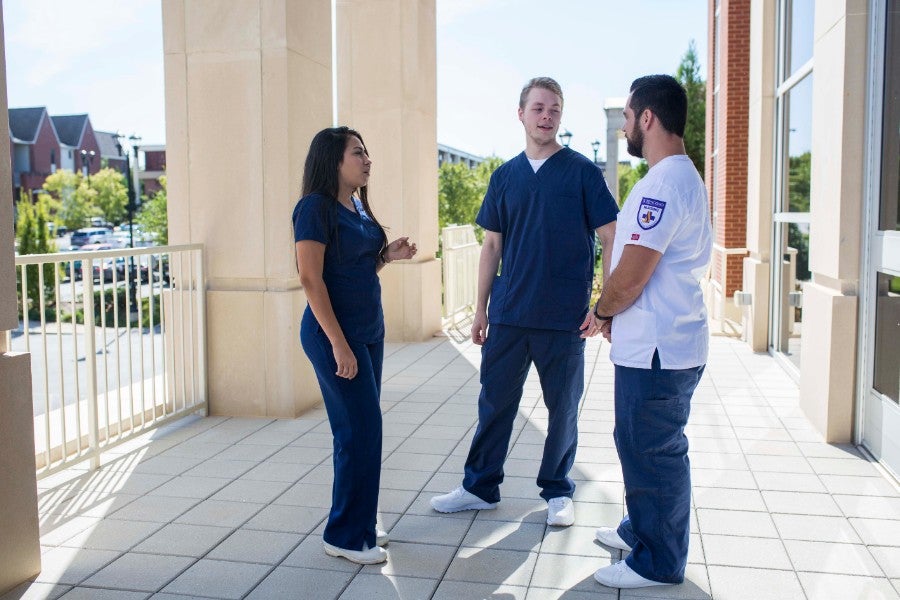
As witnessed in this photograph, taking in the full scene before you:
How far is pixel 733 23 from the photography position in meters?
11.9

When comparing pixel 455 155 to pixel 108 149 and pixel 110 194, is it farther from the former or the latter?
pixel 108 149

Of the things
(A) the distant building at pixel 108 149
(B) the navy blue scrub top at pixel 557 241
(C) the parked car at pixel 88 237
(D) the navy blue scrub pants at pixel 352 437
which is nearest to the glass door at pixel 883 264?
(B) the navy blue scrub top at pixel 557 241

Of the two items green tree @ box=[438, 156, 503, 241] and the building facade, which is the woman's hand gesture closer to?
the building facade

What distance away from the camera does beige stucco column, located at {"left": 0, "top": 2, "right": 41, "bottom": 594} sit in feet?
9.99

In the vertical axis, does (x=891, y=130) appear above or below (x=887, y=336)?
above

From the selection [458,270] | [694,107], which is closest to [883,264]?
[458,270]

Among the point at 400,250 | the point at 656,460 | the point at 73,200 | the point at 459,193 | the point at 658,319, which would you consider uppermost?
the point at 73,200

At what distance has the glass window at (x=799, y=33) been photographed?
7023 millimetres

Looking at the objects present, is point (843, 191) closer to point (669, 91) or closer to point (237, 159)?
Result: point (669, 91)

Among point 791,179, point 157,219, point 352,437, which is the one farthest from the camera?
point 157,219

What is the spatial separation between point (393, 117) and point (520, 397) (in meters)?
6.27

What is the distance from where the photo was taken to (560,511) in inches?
150

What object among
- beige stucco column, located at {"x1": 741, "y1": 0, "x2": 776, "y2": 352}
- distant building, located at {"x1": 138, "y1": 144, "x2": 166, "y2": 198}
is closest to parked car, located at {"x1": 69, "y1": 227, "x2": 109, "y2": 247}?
distant building, located at {"x1": 138, "y1": 144, "x2": 166, "y2": 198}

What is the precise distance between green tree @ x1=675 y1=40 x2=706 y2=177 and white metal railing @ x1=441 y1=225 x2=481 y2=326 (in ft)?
38.7
